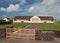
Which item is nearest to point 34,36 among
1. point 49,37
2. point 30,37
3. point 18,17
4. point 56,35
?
point 30,37

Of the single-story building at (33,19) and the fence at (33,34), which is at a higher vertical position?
the single-story building at (33,19)

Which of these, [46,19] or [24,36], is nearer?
[24,36]

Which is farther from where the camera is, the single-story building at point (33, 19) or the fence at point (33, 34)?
the single-story building at point (33, 19)

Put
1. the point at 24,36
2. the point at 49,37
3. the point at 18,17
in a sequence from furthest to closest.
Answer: the point at 18,17, the point at 24,36, the point at 49,37

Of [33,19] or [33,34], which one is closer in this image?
[33,34]

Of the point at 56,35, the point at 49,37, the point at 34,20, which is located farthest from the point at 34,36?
the point at 34,20

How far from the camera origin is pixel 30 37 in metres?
15.0

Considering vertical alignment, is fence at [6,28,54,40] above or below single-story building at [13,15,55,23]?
below

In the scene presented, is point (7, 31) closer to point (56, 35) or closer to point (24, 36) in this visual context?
point (24, 36)

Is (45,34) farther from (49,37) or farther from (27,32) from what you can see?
(27,32)

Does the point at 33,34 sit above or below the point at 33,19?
below

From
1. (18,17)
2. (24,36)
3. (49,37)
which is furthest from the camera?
(18,17)

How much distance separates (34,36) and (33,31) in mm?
499

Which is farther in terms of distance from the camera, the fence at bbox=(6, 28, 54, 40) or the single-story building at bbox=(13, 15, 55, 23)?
the single-story building at bbox=(13, 15, 55, 23)
